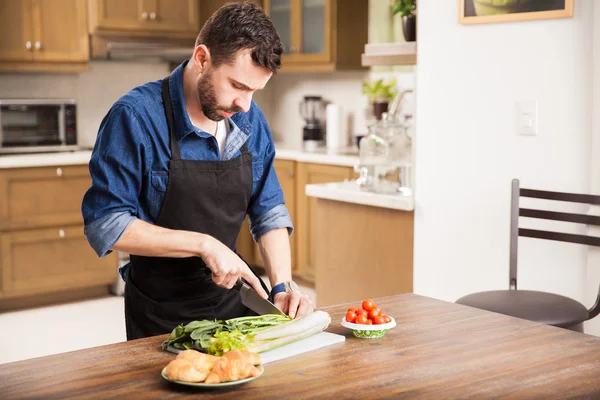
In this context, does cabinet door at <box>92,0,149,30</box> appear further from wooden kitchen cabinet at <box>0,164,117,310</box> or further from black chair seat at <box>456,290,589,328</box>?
black chair seat at <box>456,290,589,328</box>

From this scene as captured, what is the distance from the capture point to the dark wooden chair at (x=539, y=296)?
8.16ft

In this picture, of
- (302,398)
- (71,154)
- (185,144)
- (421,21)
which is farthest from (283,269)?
(71,154)

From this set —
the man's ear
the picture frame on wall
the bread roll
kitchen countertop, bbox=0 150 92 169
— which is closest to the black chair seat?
the picture frame on wall

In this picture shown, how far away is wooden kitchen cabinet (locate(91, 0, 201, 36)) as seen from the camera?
5277 mm

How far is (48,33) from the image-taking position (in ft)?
16.9

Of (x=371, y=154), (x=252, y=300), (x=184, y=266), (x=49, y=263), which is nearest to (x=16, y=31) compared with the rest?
(x=49, y=263)

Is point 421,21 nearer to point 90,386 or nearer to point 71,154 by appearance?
point 90,386

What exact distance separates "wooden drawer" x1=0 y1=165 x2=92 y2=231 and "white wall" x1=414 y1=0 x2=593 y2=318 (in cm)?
247

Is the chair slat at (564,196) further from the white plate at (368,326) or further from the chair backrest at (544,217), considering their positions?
the white plate at (368,326)

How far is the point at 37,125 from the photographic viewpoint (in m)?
5.19

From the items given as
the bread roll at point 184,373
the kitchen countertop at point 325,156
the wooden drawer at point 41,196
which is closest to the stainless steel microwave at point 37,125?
the wooden drawer at point 41,196

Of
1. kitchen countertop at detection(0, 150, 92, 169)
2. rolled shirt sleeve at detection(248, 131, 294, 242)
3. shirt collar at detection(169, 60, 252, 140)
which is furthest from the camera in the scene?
kitchen countertop at detection(0, 150, 92, 169)

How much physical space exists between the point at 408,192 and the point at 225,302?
158 centimetres

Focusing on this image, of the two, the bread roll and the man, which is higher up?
the man
